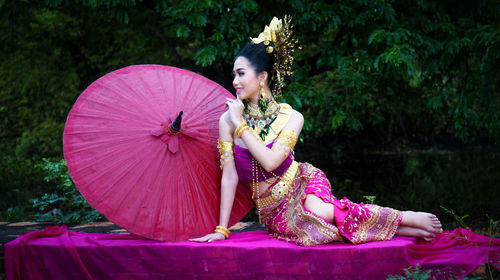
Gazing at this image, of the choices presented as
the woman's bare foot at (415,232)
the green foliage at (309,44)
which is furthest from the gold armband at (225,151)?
the green foliage at (309,44)

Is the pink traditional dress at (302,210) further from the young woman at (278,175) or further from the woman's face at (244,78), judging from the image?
the woman's face at (244,78)

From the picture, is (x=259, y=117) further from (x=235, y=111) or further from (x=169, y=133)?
(x=169, y=133)

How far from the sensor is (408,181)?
357 inches

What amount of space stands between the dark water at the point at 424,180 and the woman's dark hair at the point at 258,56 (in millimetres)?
1144

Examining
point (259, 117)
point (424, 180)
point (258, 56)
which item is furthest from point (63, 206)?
point (424, 180)

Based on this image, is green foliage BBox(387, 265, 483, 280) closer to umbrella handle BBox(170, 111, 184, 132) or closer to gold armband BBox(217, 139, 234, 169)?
gold armband BBox(217, 139, 234, 169)

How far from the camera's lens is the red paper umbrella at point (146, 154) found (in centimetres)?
288

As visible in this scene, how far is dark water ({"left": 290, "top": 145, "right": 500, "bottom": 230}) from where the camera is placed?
630 cm

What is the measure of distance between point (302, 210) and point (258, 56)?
1001 mm

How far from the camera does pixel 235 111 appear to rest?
3.06m

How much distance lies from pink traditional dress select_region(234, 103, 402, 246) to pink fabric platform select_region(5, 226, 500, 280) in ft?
0.25

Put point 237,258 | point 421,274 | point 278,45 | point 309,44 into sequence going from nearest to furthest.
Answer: point 421,274 < point 237,258 < point 278,45 < point 309,44

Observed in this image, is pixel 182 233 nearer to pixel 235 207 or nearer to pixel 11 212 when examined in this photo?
pixel 235 207

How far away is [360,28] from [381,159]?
8.16m
